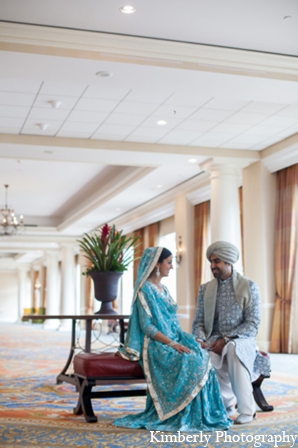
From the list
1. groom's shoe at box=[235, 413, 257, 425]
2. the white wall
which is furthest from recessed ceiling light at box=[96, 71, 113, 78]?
the white wall

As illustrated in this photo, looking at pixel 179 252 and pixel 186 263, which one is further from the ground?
pixel 179 252

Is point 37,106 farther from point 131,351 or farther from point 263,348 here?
point 263,348

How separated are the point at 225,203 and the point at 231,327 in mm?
5910

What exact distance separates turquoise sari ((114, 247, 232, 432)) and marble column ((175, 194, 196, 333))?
8733 millimetres

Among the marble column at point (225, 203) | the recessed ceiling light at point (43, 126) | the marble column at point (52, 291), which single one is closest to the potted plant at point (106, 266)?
the recessed ceiling light at point (43, 126)

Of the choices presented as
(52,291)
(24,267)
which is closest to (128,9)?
(52,291)

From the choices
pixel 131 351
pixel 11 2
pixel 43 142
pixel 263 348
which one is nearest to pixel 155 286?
pixel 131 351

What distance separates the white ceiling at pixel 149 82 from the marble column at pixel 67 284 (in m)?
10.8

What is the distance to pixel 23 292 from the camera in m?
36.7

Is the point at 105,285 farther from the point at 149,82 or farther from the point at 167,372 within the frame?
the point at 149,82

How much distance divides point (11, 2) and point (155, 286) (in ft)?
9.23

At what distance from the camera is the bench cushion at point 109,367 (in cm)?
430

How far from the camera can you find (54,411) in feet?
15.5

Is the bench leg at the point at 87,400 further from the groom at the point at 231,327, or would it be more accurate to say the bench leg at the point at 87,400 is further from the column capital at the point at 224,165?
the column capital at the point at 224,165
